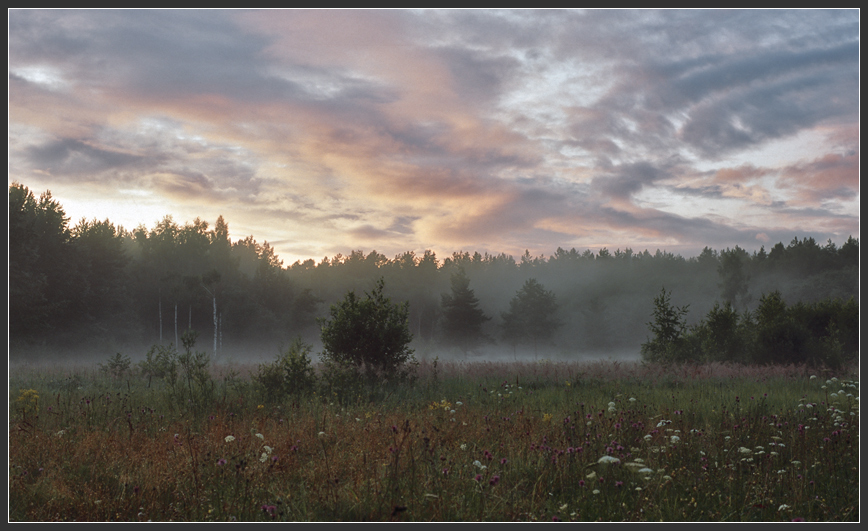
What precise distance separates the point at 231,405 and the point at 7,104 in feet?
17.8

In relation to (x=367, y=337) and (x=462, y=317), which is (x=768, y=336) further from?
(x=462, y=317)

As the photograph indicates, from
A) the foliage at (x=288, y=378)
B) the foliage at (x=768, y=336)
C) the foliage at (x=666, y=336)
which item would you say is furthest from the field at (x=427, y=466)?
the foliage at (x=768, y=336)

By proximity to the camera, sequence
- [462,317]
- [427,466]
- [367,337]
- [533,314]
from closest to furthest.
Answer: [427,466], [367,337], [462,317], [533,314]

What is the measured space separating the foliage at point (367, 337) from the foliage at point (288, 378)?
1313 millimetres

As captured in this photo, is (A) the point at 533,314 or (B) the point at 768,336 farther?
(A) the point at 533,314

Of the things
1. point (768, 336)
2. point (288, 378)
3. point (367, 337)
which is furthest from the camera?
point (768, 336)

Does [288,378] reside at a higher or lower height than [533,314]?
higher

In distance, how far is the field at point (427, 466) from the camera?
3730 millimetres

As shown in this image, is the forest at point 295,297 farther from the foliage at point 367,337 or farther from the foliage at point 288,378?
the foliage at point 288,378

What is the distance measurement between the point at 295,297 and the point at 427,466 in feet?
165

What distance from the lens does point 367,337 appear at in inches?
460

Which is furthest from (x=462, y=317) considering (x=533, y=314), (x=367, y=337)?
(x=367, y=337)

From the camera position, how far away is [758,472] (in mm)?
4398

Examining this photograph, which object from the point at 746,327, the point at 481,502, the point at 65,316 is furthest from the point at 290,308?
the point at 481,502
